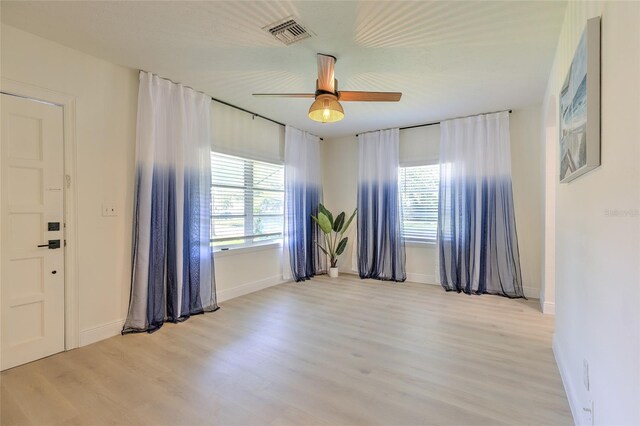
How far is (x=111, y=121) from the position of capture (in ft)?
9.36

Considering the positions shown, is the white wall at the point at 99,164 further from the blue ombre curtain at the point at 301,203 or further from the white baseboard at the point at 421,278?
the white baseboard at the point at 421,278

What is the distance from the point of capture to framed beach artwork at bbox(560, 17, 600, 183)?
1.28 m

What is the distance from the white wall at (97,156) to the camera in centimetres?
245

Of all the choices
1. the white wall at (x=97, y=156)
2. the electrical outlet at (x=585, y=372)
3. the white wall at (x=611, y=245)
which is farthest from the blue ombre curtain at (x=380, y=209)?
the white wall at (x=97, y=156)

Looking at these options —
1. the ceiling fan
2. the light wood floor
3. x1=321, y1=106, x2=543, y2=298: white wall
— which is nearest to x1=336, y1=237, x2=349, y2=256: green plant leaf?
x1=321, y1=106, x2=543, y2=298: white wall

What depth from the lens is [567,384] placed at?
1928 mm

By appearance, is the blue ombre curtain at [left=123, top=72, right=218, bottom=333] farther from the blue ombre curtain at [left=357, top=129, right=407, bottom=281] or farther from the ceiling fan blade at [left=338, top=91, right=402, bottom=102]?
the blue ombre curtain at [left=357, top=129, right=407, bottom=281]

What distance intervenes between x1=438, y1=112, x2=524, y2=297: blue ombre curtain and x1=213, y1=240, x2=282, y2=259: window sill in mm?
2556

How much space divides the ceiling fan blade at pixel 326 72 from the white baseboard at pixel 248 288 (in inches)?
112

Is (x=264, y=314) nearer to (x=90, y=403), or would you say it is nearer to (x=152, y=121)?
(x=90, y=403)

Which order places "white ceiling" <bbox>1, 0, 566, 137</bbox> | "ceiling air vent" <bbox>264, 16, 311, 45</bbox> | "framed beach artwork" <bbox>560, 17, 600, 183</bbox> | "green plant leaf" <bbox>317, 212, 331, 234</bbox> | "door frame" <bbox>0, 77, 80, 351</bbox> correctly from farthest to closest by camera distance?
"green plant leaf" <bbox>317, 212, 331, 234</bbox>
"door frame" <bbox>0, 77, 80, 351</bbox>
"ceiling air vent" <bbox>264, 16, 311, 45</bbox>
"white ceiling" <bbox>1, 0, 566, 137</bbox>
"framed beach artwork" <bbox>560, 17, 600, 183</bbox>

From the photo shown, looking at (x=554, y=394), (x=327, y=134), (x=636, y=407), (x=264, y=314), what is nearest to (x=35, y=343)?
(x=264, y=314)

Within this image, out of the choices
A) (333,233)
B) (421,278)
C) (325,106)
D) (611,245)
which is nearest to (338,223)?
(333,233)

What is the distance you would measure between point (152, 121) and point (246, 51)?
1226mm
